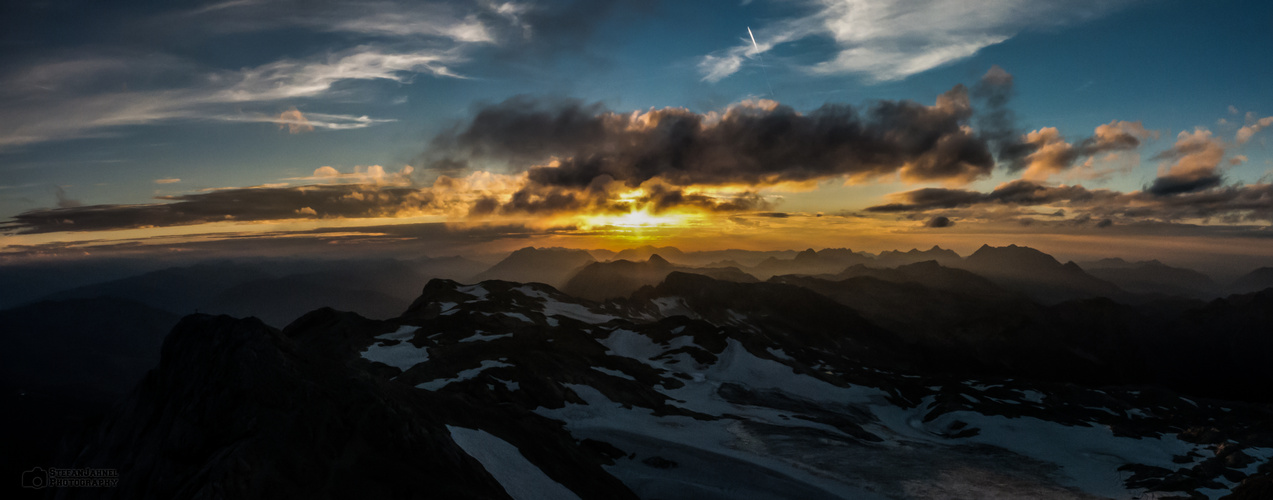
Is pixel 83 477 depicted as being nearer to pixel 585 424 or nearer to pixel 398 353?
pixel 585 424

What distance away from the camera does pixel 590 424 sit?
10650 cm

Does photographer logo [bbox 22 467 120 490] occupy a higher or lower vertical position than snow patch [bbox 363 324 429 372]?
higher

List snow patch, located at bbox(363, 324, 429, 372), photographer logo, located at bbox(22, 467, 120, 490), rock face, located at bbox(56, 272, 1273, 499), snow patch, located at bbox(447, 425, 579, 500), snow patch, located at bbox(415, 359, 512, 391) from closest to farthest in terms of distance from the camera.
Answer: rock face, located at bbox(56, 272, 1273, 499) → photographer logo, located at bbox(22, 467, 120, 490) → snow patch, located at bbox(447, 425, 579, 500) → snow patch, located at bbox(415, 359, 512, 391) → snow patch, located at bbox(363, 324, 429, 372)

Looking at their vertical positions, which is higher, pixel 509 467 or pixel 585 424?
pixel 509 467

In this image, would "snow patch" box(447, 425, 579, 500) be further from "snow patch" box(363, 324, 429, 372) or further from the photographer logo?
"snow patch" box(363, 324, 429, 372)

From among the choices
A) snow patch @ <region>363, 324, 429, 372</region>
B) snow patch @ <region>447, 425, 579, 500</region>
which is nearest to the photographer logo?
→ snow patch @ <region>447, 425, 579, 500</region>

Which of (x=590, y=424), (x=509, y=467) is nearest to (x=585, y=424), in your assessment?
(x=590, y=424)

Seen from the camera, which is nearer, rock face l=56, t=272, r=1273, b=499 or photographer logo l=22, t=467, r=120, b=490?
rock face l=56, t=272, r=1273, b=499

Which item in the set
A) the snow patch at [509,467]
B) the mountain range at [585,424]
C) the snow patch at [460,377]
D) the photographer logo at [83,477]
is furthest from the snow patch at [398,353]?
the photographer logo at [83,477]

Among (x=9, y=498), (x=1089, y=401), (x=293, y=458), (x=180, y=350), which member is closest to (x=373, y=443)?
(x=293, y=458)

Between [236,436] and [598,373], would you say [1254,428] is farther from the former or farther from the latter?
[236,436]

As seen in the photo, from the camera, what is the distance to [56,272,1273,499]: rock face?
167 ft

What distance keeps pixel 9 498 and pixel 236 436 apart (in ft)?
609

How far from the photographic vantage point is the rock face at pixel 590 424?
5081cm
